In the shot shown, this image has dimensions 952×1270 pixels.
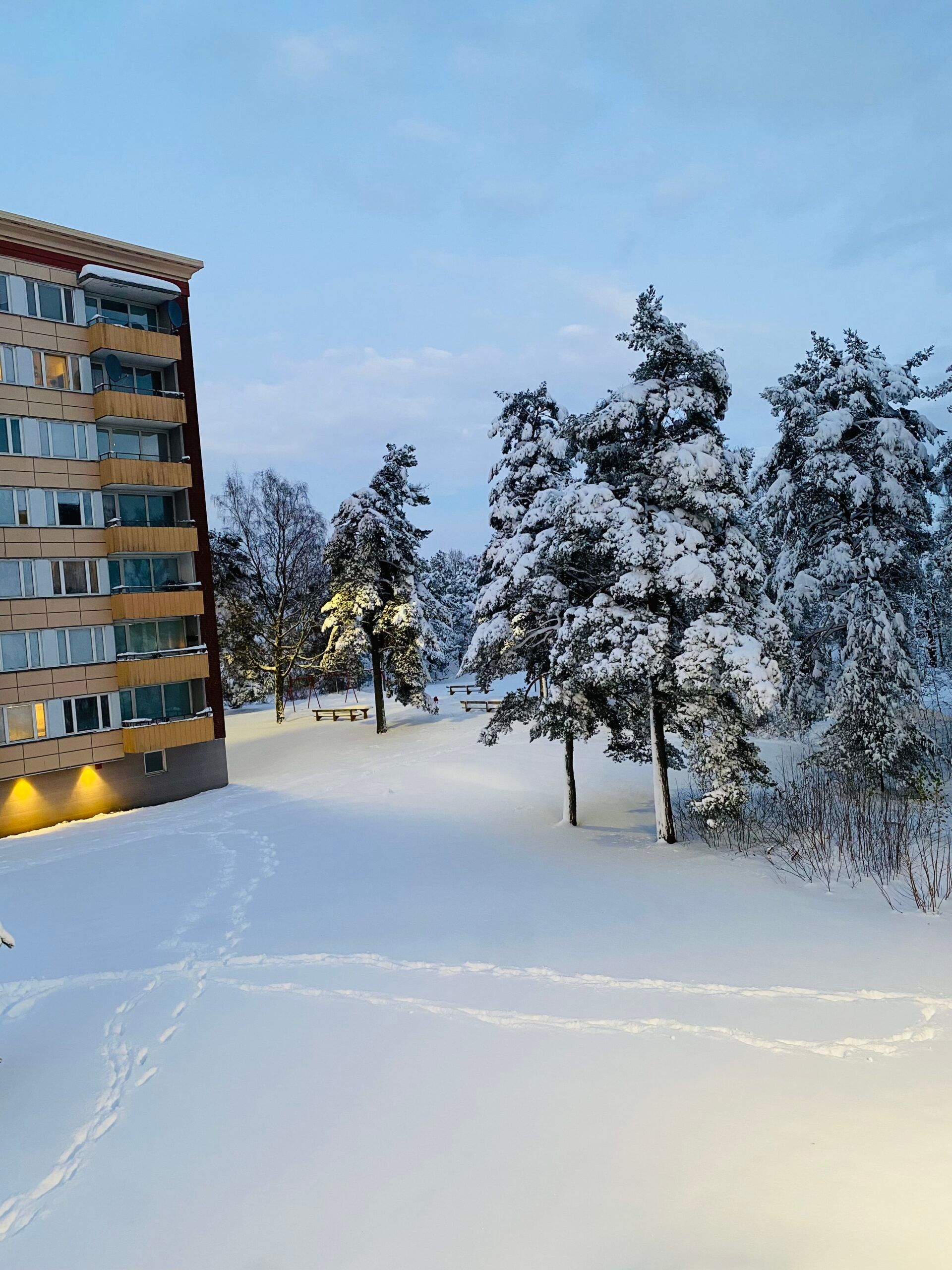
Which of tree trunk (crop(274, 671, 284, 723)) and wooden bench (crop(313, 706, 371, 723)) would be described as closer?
wooden bench (crop(313, 706, 371, 723))

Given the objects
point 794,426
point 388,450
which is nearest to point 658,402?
point 794,426

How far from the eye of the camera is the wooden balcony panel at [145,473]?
21.9 metres

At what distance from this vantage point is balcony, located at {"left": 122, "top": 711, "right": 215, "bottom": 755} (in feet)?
72.7

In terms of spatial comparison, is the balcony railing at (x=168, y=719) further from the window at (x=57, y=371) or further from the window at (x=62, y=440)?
the window at (x=57, y=371)

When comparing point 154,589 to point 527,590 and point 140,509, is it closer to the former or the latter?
point 140,509

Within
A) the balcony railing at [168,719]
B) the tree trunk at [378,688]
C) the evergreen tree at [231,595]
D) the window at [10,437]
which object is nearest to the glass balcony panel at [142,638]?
the balcony railing at [168,719]

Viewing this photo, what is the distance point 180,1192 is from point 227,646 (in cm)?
3446

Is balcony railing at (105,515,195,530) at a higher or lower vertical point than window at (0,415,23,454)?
lower

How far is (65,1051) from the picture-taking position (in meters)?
7.91

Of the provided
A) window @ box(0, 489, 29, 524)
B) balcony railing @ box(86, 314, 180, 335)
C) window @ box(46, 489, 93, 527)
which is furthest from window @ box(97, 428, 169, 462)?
balcony railing @ box(86, 314, 180, 335)

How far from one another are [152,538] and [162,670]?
12.9 ft

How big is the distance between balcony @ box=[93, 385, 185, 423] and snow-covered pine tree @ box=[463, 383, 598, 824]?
1041 centimetres

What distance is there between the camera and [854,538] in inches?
724

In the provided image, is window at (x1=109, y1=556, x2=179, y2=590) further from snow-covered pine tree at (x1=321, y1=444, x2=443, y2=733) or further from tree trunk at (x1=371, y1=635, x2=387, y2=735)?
tree trunk at (x1=371, y1=635, x2=387, y2=735)
